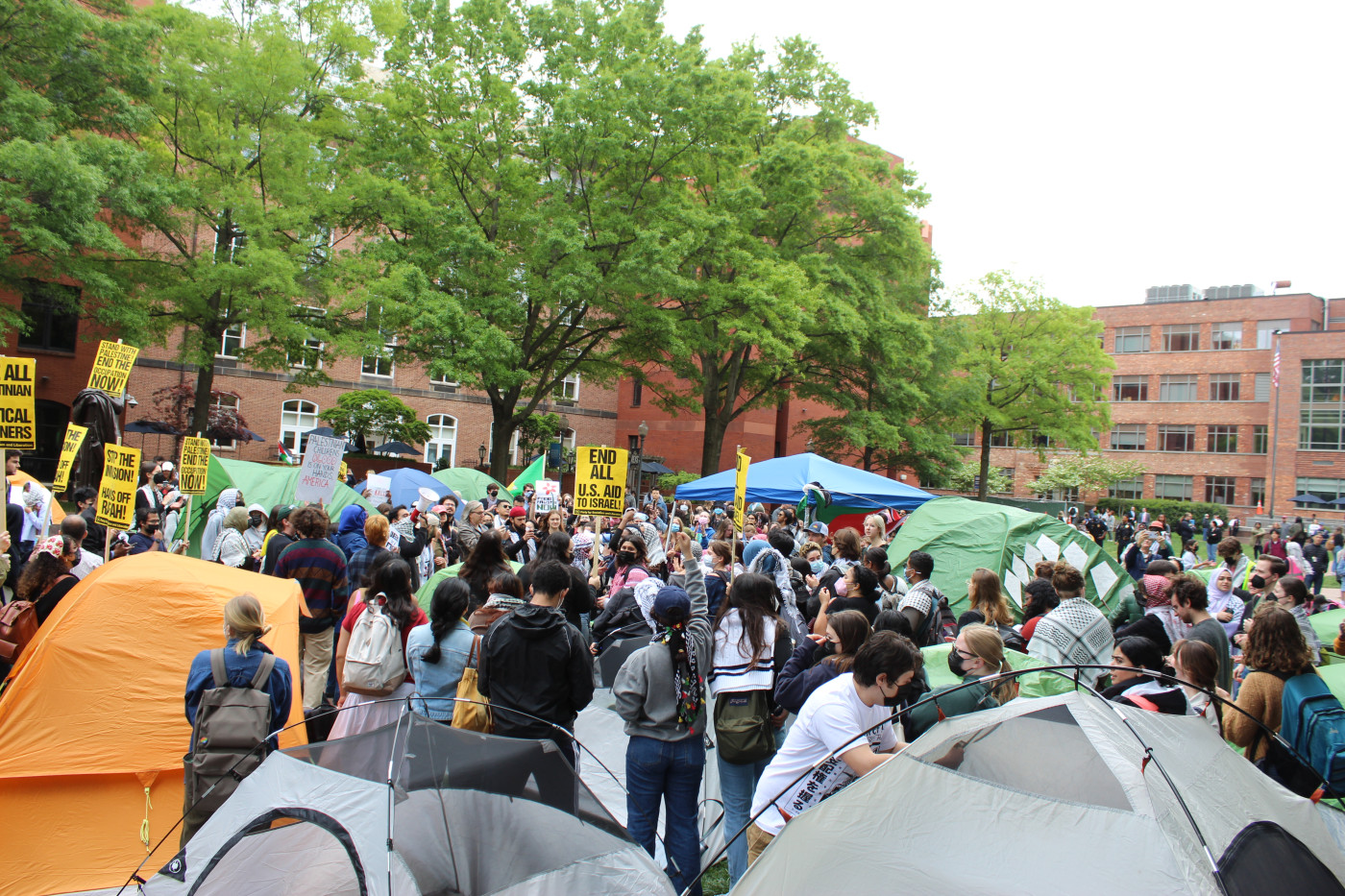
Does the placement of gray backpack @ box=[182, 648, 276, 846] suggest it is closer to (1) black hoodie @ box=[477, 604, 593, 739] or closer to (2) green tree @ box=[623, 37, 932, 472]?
(1) black hoodie @ box=[477, 604, 593, 739]

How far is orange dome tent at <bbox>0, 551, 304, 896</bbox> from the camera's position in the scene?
15.8ft

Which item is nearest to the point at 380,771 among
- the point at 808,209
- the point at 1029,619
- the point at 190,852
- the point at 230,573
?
the point at 190,852

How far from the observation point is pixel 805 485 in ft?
54.3

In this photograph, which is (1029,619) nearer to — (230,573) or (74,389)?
(230,573)

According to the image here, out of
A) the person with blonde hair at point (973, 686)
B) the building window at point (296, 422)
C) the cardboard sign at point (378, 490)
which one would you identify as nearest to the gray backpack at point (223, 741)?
the person with blonde hair at point (973, 686)

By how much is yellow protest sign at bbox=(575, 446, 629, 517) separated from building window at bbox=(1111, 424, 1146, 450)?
59.6m

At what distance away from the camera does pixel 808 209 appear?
90.4 feet

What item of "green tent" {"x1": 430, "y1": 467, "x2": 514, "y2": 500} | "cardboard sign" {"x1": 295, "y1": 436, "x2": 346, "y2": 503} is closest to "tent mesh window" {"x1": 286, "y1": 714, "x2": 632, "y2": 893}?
"cardboard sign" {"x1": 295, "y1": 436, "x2": 346, "y2": 503}

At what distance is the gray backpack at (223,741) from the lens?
4.18 m

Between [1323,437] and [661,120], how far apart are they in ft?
164

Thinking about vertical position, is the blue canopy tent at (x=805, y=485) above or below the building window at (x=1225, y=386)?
below

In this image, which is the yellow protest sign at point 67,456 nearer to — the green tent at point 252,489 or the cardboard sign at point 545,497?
the green tent at point 252,489

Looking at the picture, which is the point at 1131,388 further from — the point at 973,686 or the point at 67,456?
the point at 67,456

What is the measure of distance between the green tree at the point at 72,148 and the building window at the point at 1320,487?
58944 millimetres
